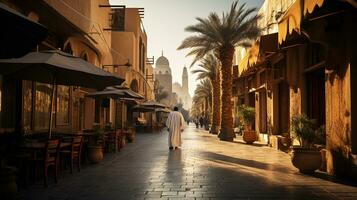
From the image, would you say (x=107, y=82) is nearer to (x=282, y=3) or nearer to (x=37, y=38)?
(x=37, y=38)

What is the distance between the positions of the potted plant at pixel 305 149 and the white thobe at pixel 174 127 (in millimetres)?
7604

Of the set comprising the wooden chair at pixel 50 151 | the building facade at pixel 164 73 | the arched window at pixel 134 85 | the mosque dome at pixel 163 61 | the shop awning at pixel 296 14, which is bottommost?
the wooden chair at pixel 50 151

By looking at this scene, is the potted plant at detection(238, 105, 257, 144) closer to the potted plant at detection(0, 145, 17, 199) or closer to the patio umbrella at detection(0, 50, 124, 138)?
the patio umbrella at detection(0, 50, 124, 138)

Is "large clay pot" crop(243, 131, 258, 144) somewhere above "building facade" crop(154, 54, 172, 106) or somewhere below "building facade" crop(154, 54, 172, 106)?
below

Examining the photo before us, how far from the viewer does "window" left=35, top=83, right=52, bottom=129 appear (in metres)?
12.8

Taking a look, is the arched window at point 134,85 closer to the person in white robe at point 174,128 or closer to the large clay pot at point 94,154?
the person in white robe at point 174,128

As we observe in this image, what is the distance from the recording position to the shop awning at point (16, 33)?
4.05 meters

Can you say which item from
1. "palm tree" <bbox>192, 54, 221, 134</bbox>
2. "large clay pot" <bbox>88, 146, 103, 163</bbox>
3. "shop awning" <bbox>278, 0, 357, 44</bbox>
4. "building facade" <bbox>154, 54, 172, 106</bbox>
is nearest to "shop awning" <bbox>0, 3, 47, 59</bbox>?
"shop awning" <bbox>278, 0, 357, 44</bbox>

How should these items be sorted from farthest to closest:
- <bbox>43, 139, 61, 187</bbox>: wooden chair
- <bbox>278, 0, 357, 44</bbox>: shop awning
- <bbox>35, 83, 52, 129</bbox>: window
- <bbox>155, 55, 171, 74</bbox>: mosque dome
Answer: <bbox>155, 55, 171, 74</bbox>: mosque dome → <bbox>35, 83, 52, 129</bbox>: window → <bbox>43, 139, 61, 187</bbox>: wooden chair → <bbox>278, 0, 357, 44</bbox>: shop awning

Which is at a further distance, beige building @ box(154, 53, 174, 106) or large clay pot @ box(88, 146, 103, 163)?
beige building @ box(154, 53, 174, 106)

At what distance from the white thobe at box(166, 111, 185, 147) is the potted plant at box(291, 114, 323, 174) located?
7604 millimetres

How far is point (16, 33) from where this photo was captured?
4.33 meters

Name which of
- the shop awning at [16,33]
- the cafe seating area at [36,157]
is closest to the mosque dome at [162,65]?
the cafe seating area at [36,157]

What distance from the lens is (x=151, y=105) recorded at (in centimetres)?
3025
